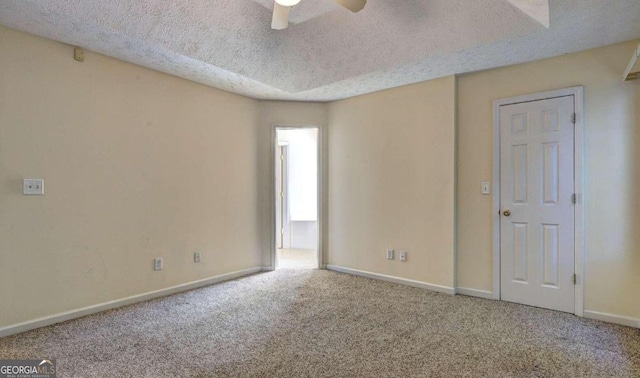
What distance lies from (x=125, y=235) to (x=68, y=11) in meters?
1.93

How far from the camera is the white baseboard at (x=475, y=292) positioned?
11.4 feet

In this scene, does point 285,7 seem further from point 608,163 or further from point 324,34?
point 608,163

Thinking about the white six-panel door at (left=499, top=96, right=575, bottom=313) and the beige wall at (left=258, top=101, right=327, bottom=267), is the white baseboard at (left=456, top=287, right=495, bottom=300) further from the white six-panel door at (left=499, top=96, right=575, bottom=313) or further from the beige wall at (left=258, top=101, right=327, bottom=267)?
the beige wall at (left=258, top=101, right=327, bottom=267)

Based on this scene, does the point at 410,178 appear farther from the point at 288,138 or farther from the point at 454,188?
the point at 288,138

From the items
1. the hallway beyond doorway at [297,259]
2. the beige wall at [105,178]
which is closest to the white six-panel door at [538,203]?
the hallway beyond doorway at [297,259]

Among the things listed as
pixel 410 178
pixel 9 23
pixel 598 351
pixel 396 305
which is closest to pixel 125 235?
pixel 9 23

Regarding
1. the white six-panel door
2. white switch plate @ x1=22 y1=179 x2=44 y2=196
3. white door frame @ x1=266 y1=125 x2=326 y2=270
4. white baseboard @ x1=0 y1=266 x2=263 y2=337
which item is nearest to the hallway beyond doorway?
white door frame @ x1=266 y1=125 x2=326 y2=270

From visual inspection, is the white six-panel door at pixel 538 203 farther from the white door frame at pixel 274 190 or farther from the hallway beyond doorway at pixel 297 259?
the hallway beyond doorway at pixel 297 259

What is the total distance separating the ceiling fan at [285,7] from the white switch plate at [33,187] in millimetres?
2285

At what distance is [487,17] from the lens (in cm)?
253

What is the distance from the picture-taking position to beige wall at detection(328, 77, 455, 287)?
3.71 m

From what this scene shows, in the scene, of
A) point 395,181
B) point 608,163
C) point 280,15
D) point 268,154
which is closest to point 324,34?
Answer: point 280,15
